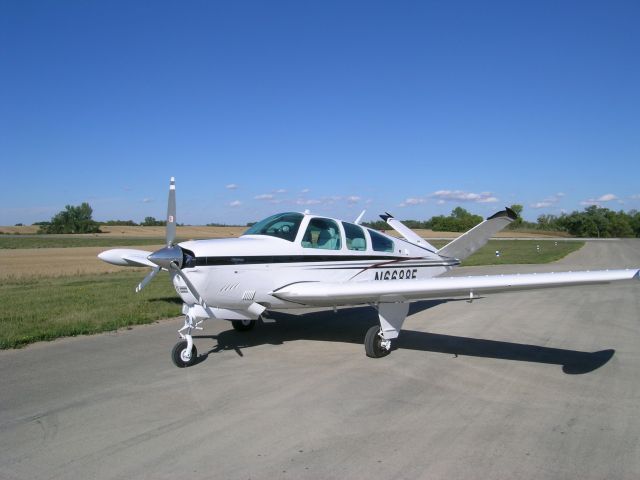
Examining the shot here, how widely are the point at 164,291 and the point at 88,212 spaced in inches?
4350

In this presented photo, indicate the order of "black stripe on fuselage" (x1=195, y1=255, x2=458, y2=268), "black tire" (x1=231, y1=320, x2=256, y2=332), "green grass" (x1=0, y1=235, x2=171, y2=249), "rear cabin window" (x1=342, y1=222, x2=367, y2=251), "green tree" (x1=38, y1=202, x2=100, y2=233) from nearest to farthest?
"black stripe on fuselage" (x1=195, y1=255, x2=458, y2=268) → "rear cabin window" (x1=342, y1=222, x2=367, y2=251) → "black tire" (x1=231, y1=320, x2=256, y2=332) → "green grass" (x1=0, y1=235, x2=171, y2=249) → "green tree" (x1=38, y1=202, x2=100, y2=233)

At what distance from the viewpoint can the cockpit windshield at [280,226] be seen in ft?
26.1

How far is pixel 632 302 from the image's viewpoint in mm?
12891

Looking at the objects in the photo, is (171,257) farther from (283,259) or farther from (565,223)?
(565,223)

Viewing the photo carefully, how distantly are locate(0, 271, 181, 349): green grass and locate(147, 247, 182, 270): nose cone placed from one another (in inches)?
141

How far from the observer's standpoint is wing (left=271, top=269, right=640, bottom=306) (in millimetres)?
6371

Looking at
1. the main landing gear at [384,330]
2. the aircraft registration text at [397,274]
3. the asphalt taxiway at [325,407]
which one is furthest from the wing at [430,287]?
the aircraft registration text at [397,274]

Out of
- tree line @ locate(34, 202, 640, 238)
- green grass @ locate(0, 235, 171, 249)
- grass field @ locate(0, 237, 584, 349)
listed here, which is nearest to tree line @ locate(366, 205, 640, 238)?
tree line @ locate(34, 202, 640, 238)

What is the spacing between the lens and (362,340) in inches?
347

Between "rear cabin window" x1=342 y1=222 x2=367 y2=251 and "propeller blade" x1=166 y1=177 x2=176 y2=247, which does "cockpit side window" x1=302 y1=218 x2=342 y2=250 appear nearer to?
"rear cabin window" x1=342 y1=222 x2=367 y2=251

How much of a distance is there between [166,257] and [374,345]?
10.8 ft

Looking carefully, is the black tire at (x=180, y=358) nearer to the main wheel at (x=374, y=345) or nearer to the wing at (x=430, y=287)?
the wing at (x=430, y=287)

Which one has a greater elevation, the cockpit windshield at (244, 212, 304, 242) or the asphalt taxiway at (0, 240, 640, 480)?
the cockpit windshield at (244, 212, 304, 242)

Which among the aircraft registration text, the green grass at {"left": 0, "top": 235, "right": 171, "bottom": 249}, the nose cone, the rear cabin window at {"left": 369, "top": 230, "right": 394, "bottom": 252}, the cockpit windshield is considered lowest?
the green grass at {"left": 0, "top": 235, "right": 171, "bottom": 249}
